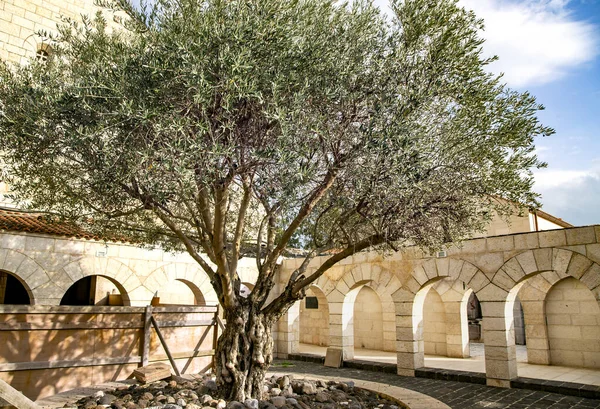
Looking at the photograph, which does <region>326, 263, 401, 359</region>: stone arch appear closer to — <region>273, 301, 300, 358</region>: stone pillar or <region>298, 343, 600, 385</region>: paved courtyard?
<region>298, 343, 600, 385</region>: paved courtyard

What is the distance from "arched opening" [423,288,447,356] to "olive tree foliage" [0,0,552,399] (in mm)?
8689

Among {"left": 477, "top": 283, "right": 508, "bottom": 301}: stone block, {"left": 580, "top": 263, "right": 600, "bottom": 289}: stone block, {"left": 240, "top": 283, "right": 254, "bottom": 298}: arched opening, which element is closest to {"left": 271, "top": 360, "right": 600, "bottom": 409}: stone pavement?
{"left": 477, "top": 283, "right": 508, "bottom": 301}: stone block

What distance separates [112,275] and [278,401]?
8400 millimetres

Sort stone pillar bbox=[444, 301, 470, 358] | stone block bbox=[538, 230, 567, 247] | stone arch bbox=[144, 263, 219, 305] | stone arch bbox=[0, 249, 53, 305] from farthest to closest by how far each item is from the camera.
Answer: stone pillar bbox=[444, 301, 470, 358] < stone arch bbox=[144, 263, 219, 305] < stone arch bbox=[0, 249, 53, 305] < stone block bbox=[538, 230, 567, 247]

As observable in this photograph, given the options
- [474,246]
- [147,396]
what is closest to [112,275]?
[147,396]

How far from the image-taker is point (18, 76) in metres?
7.41

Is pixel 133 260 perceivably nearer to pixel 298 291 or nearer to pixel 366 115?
pixel 298 291

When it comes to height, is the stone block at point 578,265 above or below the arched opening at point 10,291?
above

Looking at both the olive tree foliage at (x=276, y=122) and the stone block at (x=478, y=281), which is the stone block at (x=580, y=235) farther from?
the olive tree foliage at (x=276, y=122)

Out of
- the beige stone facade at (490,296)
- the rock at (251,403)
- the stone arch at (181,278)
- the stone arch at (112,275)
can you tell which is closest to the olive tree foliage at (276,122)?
the rock at (251,403)

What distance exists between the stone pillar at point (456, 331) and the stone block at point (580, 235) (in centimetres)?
543

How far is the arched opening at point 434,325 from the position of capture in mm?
15188

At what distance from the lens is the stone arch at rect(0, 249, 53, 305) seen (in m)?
11.1

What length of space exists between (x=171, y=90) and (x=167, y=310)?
4730 mm
